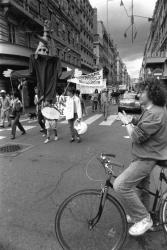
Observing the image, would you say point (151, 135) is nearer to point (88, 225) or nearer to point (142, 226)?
point (142, 226)

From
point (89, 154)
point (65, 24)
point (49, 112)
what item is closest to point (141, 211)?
point (89, 154)

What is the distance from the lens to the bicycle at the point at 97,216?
2541 mm

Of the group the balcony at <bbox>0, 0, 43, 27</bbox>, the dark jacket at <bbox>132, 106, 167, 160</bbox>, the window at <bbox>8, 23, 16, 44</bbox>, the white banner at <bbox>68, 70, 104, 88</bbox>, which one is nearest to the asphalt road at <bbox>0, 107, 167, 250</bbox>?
the dark jacket at <bbox>132, 106, 167, 160</bbox>

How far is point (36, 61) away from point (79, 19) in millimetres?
43705

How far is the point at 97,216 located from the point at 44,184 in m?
2.08

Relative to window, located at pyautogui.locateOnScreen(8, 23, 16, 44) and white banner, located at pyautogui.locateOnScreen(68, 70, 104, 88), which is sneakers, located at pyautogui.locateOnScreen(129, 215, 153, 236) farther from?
window, located at pyautogui.locateOnScreen(8, 23, 16, 44)

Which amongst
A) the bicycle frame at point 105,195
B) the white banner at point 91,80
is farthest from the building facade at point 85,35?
→ the bicycle frame at point 105,195

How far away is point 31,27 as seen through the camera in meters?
24.9

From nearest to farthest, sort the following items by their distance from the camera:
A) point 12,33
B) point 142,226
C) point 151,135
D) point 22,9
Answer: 1. point 151,135
2. point 142,226
3. point 22,9
4. point 12,33

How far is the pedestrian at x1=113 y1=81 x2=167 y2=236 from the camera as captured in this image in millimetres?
→ 2381

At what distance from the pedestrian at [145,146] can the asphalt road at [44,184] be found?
43 centimetres

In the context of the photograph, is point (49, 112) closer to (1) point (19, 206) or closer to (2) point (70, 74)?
(1) point (19, 206)

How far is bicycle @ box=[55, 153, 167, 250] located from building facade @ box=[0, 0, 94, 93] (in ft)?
63.7

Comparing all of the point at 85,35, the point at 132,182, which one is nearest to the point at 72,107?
the point at 132,182
